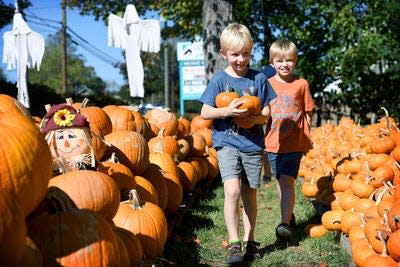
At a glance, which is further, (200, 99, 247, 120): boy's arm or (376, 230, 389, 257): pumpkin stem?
(200, 99, 247, 120): boy's arm

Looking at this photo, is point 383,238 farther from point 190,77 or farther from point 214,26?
point 190,77

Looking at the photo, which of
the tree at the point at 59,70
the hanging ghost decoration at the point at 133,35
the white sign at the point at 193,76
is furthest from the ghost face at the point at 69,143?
the tree at the point at 59,70

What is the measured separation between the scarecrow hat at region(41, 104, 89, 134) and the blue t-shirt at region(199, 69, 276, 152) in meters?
1.12

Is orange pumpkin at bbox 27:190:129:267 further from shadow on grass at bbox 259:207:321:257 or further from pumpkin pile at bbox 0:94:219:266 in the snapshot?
shadow on grass at bbox 259:207:321:257

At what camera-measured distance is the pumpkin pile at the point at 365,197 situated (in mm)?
2994

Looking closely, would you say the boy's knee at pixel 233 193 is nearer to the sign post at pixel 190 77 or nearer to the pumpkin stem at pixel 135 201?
the pumpkin stem at pixel 135 201

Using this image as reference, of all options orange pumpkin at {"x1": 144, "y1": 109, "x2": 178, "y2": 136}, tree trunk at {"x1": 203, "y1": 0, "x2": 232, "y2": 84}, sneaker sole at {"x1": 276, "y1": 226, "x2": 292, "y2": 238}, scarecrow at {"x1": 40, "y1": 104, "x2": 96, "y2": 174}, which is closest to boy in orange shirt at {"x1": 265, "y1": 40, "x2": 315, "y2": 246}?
sneaker sole at {"x1": 276, "y1": 226, "x2": 292, "y2": 238}

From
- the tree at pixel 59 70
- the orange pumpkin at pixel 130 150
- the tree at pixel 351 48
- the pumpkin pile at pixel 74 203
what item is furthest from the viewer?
the tree at pixel 59 70

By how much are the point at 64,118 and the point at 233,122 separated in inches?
A: 53.1

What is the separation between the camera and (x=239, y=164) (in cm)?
391

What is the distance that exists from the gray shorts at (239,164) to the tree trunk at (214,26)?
4908 mm

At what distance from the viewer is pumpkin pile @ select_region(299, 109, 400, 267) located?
2994mm

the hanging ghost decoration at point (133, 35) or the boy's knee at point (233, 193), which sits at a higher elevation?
the hanging ghost decoration at point (133, 35)

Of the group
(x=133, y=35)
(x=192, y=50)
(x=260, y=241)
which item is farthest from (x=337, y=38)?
(x=260, y=241)
